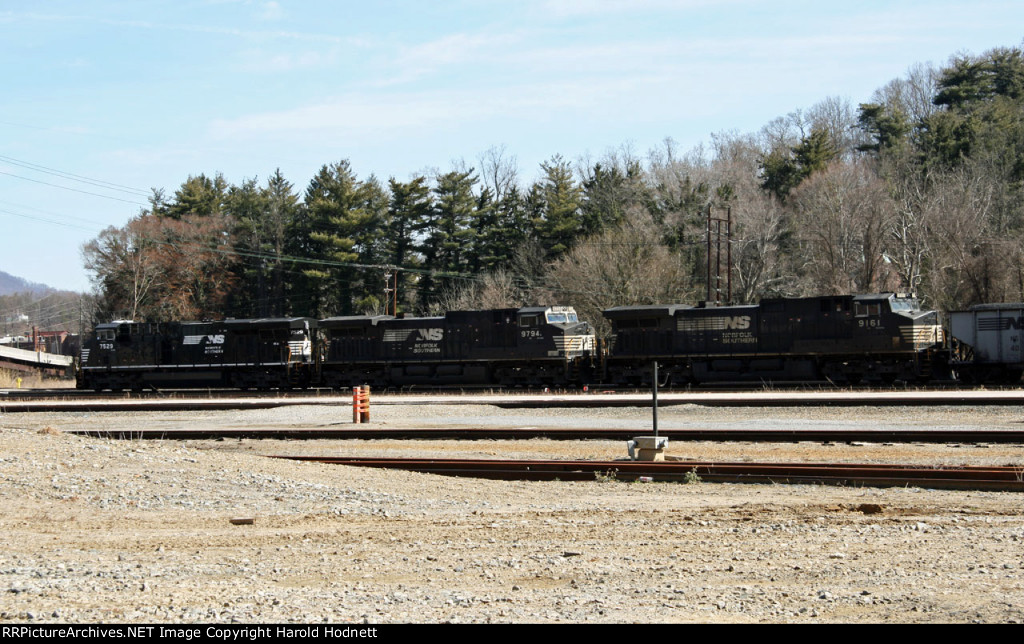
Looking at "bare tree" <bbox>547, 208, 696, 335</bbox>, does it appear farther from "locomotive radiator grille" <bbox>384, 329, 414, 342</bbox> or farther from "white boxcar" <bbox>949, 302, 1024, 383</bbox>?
"white boxcar" <bbox>949, 302, 1024, 383</bbox>

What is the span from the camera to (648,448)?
50.7ft

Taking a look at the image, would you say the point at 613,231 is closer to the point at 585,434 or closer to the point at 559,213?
the point at 559,213

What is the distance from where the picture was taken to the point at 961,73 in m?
74.3

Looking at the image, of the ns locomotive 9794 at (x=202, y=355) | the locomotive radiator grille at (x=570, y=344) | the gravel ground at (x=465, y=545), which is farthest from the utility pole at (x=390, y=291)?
the gravel ground at (x=465, y=545)

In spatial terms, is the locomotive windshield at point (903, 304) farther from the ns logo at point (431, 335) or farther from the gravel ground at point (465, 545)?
the ns logo at point (431, 335)

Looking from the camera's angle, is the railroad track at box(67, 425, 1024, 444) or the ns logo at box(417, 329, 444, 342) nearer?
the railroad track at box(67, 425, 1024, 444)

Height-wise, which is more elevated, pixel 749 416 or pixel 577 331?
pixel 577 331

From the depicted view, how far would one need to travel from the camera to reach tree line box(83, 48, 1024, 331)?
56062 mm

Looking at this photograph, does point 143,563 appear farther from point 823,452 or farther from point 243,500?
point 823,452

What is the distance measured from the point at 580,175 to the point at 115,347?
157 ft

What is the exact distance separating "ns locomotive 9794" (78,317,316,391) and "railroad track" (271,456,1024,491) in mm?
22295

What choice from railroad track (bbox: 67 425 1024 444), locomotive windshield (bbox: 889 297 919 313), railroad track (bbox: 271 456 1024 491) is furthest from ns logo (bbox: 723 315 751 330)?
railroad track (bbox: 271 456 1024 491)

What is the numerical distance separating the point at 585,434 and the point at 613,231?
4399 cm
